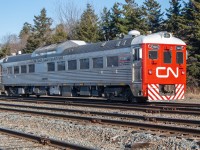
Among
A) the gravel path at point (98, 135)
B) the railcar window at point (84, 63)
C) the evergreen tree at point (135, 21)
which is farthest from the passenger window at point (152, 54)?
the evergreen tree at point (135, 21)

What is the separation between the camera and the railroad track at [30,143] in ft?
31.4

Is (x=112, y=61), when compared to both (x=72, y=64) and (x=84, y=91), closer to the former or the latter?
(x=84, y=91)

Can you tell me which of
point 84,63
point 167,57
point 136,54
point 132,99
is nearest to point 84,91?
point 84,63

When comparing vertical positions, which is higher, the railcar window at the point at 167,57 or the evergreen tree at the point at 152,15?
the evergreen tree at the point at 152,15

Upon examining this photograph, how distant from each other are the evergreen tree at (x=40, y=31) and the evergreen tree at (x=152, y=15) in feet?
78.3

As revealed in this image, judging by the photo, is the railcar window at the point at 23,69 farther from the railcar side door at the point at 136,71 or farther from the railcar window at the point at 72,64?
the railcar side door at the point at 136,71

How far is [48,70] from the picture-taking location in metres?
29.5

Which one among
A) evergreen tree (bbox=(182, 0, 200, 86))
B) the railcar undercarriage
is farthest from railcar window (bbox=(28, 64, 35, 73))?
evergreen tree (bbox=(182, 0, 200, 86))

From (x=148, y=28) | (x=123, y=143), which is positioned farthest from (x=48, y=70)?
(x=123, y=143)

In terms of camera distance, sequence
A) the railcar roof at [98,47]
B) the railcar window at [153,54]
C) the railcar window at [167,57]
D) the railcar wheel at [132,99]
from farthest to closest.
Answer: the railcar wheel at [132,99]
the railcar roof at [98,47]
the railcar window at [167,57]
the railcar window at [153,54]

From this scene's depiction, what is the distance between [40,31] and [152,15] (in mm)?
32871

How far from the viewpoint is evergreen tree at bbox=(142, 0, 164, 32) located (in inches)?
1721

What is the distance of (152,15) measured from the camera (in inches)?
1742

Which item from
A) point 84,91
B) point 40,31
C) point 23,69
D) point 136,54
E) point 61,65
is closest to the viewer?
point 136,54
